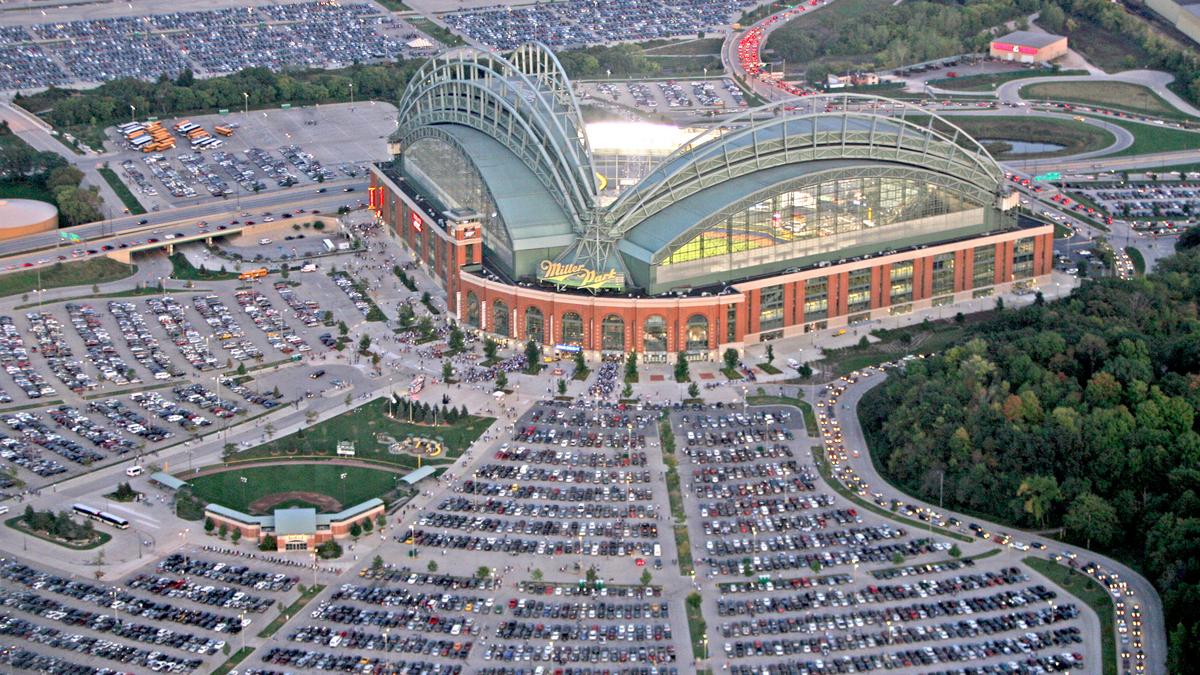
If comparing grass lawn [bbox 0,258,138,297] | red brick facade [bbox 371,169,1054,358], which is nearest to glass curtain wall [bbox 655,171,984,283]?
red brick facade [bbox 371,169,1054,358]

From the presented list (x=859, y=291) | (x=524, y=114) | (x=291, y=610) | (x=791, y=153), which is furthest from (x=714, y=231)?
(x=291, y=610)

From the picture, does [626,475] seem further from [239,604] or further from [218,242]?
[218,242]

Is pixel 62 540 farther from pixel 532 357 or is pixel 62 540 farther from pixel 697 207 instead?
pixel 697 207

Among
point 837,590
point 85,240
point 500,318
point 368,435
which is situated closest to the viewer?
point 837,590

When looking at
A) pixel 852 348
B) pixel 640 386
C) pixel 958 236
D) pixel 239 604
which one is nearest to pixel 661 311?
pixel 640 386

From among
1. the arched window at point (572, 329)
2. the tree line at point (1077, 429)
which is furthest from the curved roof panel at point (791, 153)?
the tree line at point (1077, 429)

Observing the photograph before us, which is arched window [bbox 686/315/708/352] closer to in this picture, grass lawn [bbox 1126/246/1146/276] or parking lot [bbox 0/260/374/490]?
parking lot [bbox 0/260/374/490]
